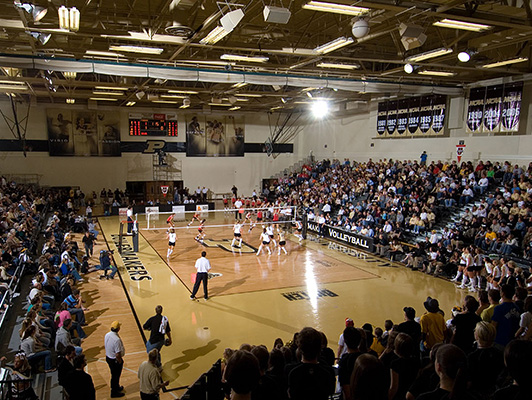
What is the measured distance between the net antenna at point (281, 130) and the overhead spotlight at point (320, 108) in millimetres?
3019

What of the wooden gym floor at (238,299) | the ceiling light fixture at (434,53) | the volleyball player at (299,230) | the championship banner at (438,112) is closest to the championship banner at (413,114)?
the championship banner at (438,112)

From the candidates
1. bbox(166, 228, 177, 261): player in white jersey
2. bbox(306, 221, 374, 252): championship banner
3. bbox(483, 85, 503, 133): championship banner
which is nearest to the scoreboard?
bbox(306, 221, 374, 252): championship banner

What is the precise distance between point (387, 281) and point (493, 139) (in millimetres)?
11281

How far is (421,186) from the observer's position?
21781 mm

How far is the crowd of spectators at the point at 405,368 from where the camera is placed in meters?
2.85

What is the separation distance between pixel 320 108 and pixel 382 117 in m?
7.21

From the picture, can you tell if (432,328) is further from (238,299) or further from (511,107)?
(511,107)

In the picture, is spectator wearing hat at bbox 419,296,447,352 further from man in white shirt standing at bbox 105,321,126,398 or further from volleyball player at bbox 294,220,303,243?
Result: volleyball player at bbox 294,220,303,243

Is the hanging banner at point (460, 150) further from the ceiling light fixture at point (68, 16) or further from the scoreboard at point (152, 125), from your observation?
the scoreboard at point (152, 125)

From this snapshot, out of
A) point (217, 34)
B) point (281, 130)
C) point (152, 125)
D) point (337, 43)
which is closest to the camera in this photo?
point (217, 34)

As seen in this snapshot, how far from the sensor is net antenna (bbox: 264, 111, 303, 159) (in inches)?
1539

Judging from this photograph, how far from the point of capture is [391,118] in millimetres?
→ 26812

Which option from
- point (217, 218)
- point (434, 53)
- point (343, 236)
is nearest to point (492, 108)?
point (434, 53)

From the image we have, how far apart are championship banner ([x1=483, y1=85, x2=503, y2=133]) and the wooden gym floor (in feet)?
30.9
